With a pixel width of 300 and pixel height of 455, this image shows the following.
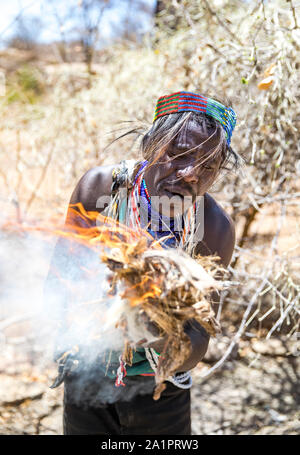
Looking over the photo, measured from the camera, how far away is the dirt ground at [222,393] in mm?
2934

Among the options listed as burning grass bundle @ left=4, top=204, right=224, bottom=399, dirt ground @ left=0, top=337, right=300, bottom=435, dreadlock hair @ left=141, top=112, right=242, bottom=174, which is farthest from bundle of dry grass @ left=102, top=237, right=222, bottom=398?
dirt ground @ left=0, top=337, right=300, bottom=435

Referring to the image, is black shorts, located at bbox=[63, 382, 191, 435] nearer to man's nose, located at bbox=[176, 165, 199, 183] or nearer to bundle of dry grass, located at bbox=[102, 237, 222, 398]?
bundle of dry grass, located at bbox=[102, 237, 222, 398]

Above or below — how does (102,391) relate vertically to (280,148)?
below

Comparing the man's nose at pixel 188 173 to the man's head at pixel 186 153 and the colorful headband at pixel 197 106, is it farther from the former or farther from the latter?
the colorful headband at pixel 197 106

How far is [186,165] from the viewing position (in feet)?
4.18

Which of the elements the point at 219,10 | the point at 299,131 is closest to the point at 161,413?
the point at 299,131

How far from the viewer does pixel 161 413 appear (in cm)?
169

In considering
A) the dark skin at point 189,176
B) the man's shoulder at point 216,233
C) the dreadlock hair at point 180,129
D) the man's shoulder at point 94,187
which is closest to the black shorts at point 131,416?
the dark skin at point 189,176

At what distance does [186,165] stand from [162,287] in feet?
1.48

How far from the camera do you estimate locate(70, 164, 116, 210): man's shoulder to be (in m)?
1.65

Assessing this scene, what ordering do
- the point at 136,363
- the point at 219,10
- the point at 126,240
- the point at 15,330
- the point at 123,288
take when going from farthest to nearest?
the point at 15,330 < the point at 219,10 < the point at 136,363 < the point at 126,240 < the point at 123,288

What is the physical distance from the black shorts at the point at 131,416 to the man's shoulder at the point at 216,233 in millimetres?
632
